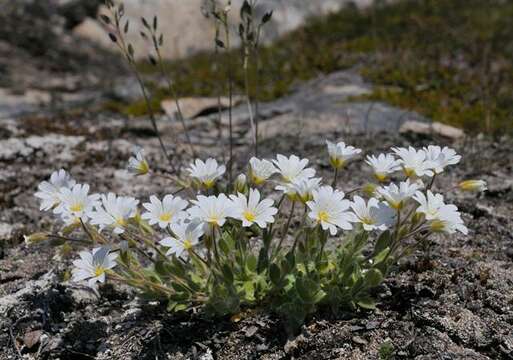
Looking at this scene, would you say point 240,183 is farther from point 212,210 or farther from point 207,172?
point 212,210

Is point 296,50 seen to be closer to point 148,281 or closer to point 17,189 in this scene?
point 17,189

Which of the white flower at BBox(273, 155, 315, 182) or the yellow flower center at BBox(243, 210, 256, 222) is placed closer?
the yellow flower center at BBox(243, 210, 256, 222)

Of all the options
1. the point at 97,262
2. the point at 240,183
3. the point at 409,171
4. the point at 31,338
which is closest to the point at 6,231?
the point at 31,338

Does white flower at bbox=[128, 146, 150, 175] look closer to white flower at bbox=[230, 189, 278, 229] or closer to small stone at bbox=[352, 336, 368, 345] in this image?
white flower at bbox=[230, 189, 278, 229]

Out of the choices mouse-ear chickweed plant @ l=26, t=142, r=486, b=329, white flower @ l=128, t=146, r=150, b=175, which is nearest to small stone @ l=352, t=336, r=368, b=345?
mouse-ear chickweed plant @ l=26, t=142, r=486, b=329

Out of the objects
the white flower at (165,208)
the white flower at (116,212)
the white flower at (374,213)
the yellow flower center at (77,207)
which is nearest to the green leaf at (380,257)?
the white flower at (374,213)

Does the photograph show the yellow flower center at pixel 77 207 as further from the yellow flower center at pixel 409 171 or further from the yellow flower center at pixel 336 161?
the yellow flower center at pixel 409 171

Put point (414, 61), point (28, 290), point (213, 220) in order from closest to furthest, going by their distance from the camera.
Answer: point (213, 220)
point (28, 290)
point (414, 61)

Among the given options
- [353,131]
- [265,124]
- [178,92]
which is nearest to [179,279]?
[353,131]
